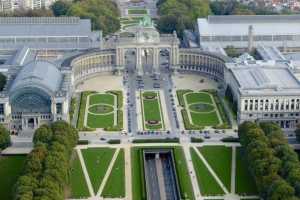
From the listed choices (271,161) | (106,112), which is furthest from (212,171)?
(106,112)

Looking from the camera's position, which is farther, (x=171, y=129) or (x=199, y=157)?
(x=171, y=129)

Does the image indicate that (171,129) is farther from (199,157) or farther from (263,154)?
(263,154)

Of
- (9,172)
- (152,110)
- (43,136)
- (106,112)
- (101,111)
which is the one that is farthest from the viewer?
(152,110)

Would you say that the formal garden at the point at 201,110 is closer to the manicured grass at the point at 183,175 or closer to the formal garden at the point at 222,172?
the formal garden at the point at 222,172

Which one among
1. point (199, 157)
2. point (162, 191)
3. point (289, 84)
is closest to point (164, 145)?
point (199, 157)

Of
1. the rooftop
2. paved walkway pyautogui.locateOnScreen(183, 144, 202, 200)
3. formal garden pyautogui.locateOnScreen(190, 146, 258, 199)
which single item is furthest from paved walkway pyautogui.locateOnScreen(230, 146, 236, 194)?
the rooftop

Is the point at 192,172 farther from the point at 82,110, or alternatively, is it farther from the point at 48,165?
the point at 82,110

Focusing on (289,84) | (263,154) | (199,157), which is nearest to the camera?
(263,154)
